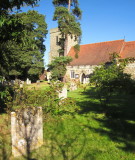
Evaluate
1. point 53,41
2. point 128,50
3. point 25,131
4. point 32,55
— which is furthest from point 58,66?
point 25,131

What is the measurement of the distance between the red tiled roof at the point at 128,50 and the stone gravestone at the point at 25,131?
21211mm

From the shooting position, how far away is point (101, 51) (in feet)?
88.2

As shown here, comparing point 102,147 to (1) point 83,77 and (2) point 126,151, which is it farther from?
(1) point 83,77

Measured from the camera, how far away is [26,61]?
26.2m

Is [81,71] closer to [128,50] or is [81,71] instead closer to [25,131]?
[128,50]

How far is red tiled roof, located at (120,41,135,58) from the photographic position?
23.1 m

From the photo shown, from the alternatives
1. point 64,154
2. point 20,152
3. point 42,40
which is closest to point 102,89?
point 64,154

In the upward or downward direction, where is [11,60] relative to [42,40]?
downward

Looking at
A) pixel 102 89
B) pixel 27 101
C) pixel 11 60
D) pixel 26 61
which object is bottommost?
pixel 27 101

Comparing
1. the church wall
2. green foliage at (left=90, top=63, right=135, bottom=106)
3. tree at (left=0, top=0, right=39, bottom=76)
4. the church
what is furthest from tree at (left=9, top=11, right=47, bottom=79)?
green foliage at (left=90, top=63, right=135, bottom=106)

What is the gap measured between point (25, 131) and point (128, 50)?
75.4ft

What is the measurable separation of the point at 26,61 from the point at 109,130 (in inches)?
885

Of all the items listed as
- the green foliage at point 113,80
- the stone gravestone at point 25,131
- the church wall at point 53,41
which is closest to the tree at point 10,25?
the stone gravestone at point 25,131

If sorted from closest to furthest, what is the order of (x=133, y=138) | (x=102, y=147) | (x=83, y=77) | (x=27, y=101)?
(x=102, y=147) → (x=133, y=138) → (x=27, y=101) → (x=83, y=77)
